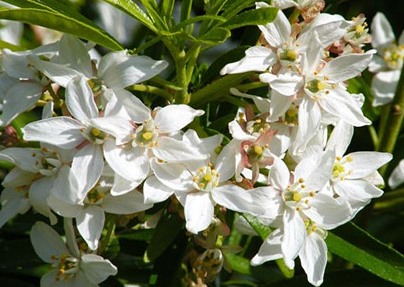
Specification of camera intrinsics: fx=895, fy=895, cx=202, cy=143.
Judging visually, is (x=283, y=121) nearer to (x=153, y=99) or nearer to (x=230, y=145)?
(x=230, y=145)

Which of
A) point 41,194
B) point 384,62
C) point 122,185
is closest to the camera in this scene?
point 122,185

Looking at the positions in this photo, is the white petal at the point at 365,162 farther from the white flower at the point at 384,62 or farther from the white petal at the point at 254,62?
the white flower at the point at 384,62

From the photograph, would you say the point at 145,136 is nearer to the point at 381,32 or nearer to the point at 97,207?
the point at 97,207

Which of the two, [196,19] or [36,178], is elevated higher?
[196,19]

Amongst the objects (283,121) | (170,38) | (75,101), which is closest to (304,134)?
(283,121)

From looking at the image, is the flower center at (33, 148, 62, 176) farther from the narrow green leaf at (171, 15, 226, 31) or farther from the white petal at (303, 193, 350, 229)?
the white petal at (303, 193, 350, 229)

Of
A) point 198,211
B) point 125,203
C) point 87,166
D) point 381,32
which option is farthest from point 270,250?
point 381,32

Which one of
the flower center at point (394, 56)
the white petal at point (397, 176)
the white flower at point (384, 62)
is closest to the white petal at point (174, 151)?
the white petal at point (397, 176)
